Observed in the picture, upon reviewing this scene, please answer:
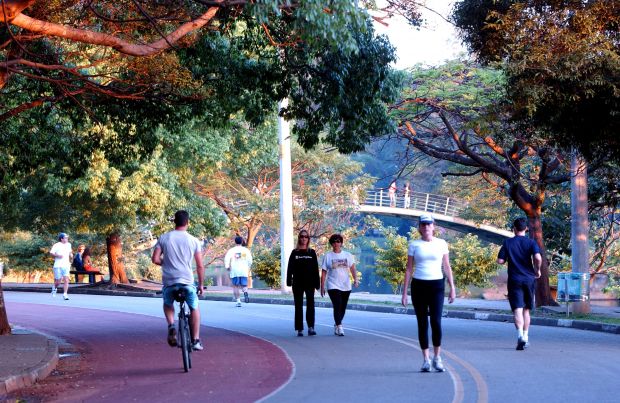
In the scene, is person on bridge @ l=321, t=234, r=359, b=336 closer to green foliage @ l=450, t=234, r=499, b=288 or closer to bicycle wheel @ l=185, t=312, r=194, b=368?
bicycle wheel @ l=185, t=312, r=194, b=368

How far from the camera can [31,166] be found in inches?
846

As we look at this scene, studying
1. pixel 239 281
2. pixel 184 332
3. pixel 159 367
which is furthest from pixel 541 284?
pixel 184 332

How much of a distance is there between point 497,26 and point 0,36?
26.8 feet

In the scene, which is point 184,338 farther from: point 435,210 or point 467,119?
point 435,210

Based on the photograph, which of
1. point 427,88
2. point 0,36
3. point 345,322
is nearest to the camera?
point 0,36

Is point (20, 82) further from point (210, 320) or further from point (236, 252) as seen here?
point (236, 252)

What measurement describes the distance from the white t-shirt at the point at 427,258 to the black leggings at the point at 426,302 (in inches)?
2.8

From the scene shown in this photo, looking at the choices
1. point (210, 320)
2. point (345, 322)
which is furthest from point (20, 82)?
point (345, 322)

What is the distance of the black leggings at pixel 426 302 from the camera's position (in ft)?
38.9

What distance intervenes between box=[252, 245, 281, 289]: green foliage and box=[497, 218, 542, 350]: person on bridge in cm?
2543

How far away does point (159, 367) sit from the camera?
12.8m

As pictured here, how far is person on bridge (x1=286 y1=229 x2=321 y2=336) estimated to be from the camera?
17016 mm

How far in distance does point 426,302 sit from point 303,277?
535cm

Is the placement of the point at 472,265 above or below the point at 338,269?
above
